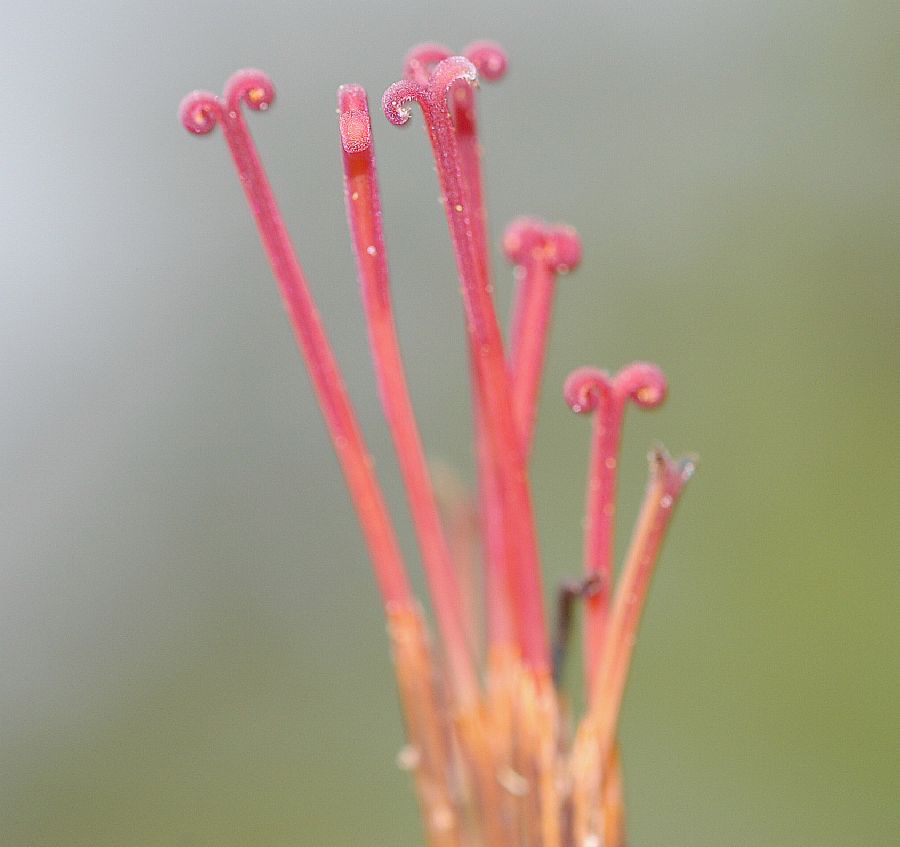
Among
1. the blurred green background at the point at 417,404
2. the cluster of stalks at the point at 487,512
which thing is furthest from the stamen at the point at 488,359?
the blurred green background at the point at 417,404

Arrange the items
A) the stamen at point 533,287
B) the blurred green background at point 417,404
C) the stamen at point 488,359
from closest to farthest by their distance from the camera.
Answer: the stamen at point 488,359, the stamen at point 533,287, the blurred green background at point 417,404

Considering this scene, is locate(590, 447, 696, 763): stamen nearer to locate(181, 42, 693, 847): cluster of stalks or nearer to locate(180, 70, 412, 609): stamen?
locate(181, 42, 693, 847): cluster of stalks

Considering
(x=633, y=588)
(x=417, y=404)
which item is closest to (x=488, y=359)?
(x=633, y=588)

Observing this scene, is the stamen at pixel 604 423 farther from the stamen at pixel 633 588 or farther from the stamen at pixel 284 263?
the stamen at pixel 284 263

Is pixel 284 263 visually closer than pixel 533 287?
Yes

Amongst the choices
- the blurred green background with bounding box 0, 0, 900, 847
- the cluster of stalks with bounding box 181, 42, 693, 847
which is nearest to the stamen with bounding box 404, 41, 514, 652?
the cluster of stalks with bounding box 181, 42, 693, 847

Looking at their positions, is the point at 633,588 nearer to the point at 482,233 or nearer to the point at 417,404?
Result: the point at 482,233
